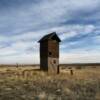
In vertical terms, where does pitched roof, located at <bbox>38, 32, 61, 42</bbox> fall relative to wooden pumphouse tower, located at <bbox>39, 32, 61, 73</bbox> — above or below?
above

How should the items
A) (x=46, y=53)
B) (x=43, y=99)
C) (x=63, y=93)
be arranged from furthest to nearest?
1. (x=46, y=53)
2. (x=63, y=93)
3. (x=43, y=99)

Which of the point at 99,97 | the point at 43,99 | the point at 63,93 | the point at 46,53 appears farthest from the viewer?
the point at 46,53

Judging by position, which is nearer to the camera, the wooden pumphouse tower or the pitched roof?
the wooden pumphouse tower

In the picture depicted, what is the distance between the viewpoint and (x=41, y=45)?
37.5 m

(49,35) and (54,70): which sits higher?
(49,35)

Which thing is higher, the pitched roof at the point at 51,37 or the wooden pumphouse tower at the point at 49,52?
the pitched roof at the point at 51,37

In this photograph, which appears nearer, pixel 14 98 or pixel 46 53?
pixel 14 98

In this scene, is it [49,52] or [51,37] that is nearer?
[49,52]

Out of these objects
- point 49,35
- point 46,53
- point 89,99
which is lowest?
point 89,99

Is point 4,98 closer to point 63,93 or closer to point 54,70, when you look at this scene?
point 63,93

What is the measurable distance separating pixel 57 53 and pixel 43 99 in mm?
26036

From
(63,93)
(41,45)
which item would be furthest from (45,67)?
(63,93)

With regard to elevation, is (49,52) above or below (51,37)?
below

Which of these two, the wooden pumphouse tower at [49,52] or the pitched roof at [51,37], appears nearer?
the wooden pumphouse tower at [49,52]
